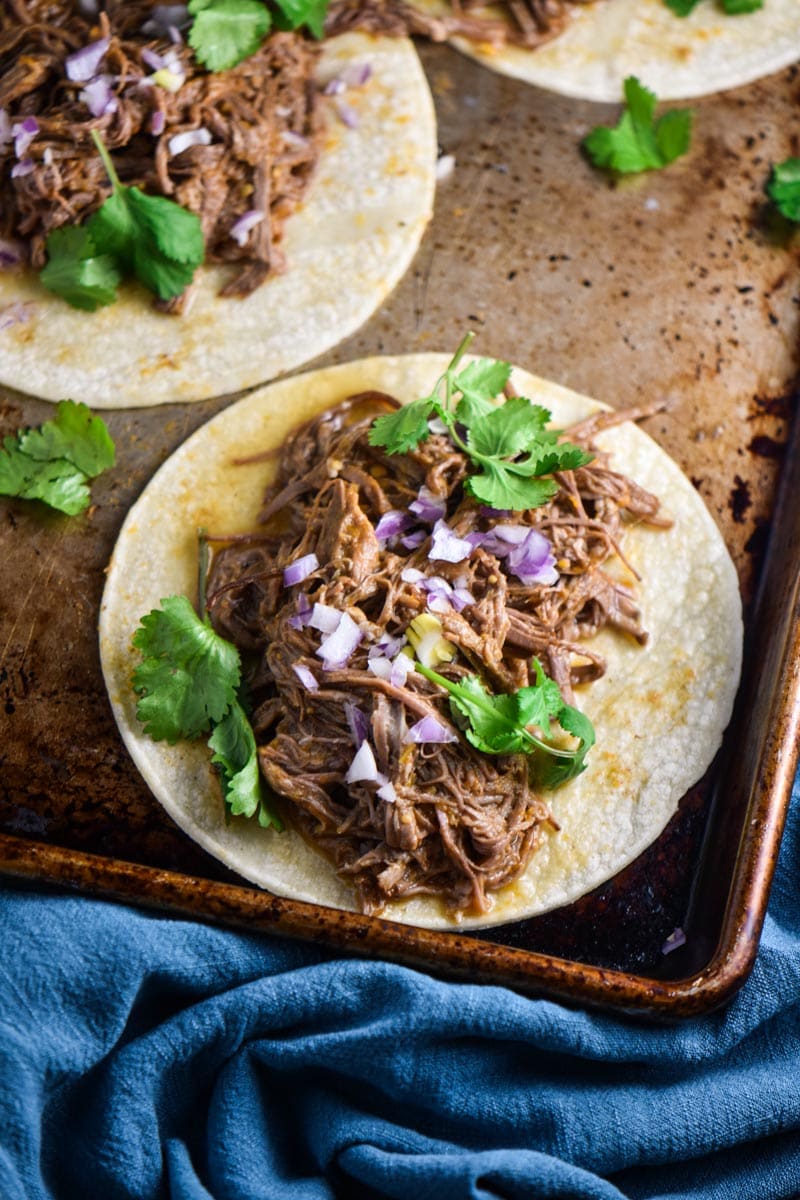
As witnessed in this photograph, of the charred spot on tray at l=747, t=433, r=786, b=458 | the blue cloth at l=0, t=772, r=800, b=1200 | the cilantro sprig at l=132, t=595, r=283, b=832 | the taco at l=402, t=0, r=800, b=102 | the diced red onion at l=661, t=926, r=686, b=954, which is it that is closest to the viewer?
the blue cloth at l=0, t=772, r=800, b=1200

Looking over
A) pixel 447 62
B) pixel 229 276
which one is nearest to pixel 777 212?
pixel 447 62

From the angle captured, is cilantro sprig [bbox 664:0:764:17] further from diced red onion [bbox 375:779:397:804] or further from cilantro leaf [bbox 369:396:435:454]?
diced red onion [bbox 375:779:397:804]

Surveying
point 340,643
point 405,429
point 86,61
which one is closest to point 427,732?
point 340,643

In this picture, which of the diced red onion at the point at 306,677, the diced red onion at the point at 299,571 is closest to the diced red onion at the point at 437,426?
the diced red onion at the point at 299,571

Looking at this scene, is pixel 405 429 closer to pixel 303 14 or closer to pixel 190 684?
pixel 190 684

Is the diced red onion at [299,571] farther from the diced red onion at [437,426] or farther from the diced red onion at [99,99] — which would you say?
the diced red onion at [99,99]

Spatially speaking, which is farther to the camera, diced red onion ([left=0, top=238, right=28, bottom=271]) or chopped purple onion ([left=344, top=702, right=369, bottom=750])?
diced red onion ([left=0, top=238, right=28, bottom=271])

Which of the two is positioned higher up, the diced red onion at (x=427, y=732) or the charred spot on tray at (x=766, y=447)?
the diced red onion at (x=427, y=732)

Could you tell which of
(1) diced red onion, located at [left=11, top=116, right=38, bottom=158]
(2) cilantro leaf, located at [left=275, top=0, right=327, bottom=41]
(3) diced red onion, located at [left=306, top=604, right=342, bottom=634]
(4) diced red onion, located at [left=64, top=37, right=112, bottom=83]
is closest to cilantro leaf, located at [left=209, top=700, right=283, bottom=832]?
(3) diced red onion, located at [left=306, top=604, right=342, bottom=634]
